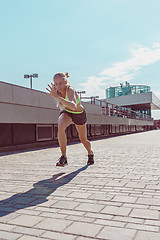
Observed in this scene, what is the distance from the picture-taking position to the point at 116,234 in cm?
210

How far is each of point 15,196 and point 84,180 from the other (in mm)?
1250

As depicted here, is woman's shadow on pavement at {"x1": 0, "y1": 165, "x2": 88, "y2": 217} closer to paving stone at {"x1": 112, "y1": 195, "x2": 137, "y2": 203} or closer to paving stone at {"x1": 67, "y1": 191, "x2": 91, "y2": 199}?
paving stone at {"x1": 67, "y1": 191, "x2": 91, "y2": 199}

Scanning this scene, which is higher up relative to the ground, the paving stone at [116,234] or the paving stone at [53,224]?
the paving stone at [116,234]

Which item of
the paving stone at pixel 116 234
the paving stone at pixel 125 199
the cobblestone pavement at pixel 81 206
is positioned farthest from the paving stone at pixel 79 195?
the paving stone at pixel 116 234

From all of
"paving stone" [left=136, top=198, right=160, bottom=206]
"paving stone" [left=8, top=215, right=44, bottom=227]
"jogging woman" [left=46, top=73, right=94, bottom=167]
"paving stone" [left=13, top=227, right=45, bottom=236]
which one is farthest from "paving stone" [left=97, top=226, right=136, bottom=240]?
"jogging woman" [left=46, top=73, right=94, bottom=167]

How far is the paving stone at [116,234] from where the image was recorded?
2042 millimetres

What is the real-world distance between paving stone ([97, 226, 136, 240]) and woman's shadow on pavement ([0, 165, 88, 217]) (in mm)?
1090

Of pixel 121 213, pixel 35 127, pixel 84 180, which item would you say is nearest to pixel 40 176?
pixel 84 180

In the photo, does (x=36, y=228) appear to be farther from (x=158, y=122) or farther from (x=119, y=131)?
(x=158, y=122)

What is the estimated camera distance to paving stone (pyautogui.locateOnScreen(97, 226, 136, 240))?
2.04 m

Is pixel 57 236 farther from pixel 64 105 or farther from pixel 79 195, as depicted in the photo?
pixel 64 105

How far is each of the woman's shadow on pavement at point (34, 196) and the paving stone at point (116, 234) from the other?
1090 millimetres

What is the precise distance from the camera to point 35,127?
11.6 m

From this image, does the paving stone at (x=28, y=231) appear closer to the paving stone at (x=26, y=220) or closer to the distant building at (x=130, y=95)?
the paving stone at (x=26, y=220)
